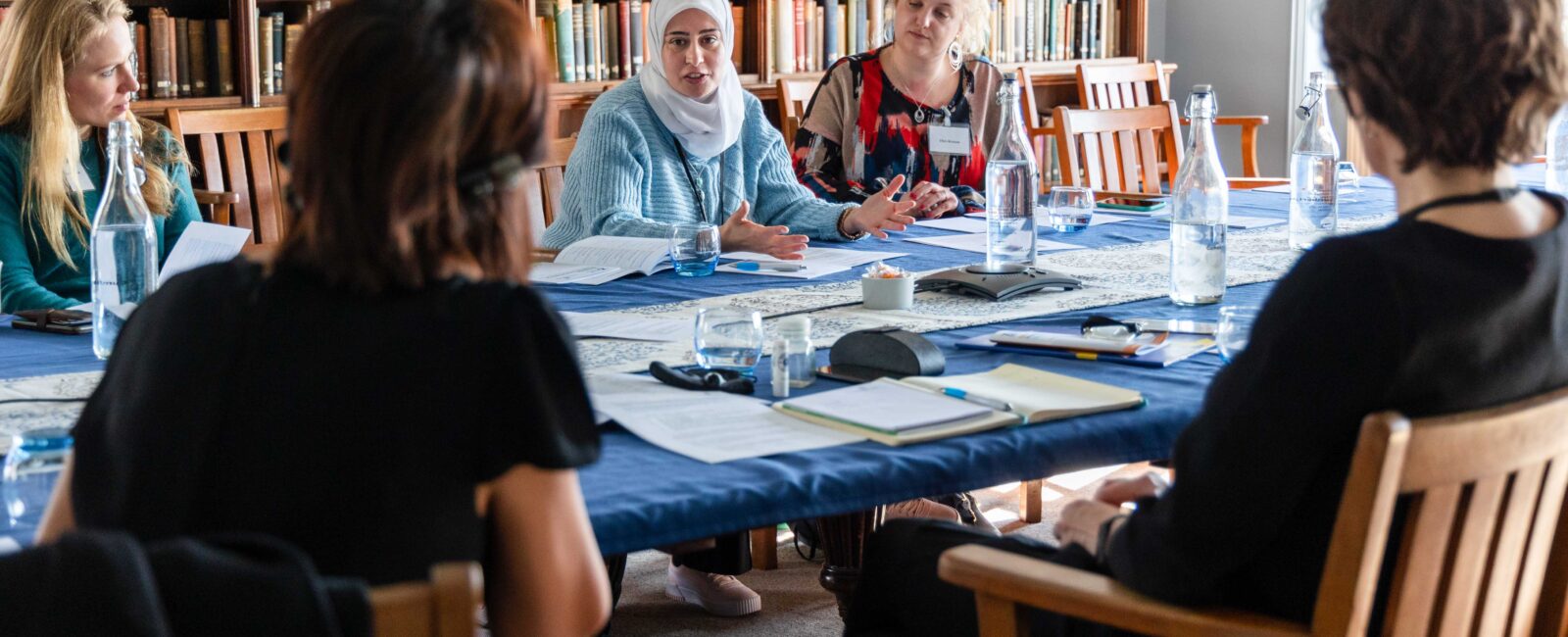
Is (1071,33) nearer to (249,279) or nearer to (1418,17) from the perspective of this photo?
(1418,17)

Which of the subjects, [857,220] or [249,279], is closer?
[249,279]

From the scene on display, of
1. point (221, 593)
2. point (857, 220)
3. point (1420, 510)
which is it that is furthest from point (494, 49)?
point (857, 220)

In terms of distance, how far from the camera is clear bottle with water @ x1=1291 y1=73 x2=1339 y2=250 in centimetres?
257

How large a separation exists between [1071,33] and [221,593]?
5445mm

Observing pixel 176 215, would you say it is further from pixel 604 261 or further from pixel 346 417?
pixel 346 417

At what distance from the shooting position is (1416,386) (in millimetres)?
1078

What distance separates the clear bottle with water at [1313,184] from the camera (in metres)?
2.57

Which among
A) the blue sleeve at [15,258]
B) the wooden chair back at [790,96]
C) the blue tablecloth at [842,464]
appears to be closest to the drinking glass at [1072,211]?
the blue tablecloth at [842,464]

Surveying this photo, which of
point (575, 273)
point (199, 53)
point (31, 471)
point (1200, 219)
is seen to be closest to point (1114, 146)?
point (1200, 219)

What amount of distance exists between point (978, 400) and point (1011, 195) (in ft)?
3.17

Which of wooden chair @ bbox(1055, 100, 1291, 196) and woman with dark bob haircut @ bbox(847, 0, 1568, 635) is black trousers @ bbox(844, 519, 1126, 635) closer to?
woman with dark bob haircut @ bbox(847, 0, 1568, 635)

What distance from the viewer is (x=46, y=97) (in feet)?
7.94

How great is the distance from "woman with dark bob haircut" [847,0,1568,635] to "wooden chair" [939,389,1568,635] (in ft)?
0.13

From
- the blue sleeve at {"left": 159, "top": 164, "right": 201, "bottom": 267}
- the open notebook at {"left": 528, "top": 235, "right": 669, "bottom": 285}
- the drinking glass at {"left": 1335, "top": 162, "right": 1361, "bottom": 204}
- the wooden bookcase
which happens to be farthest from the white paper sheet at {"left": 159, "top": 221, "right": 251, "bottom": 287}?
the drinking glass at {"left": 1335, "top": 162, "right": 1361, "bottom": 204}
